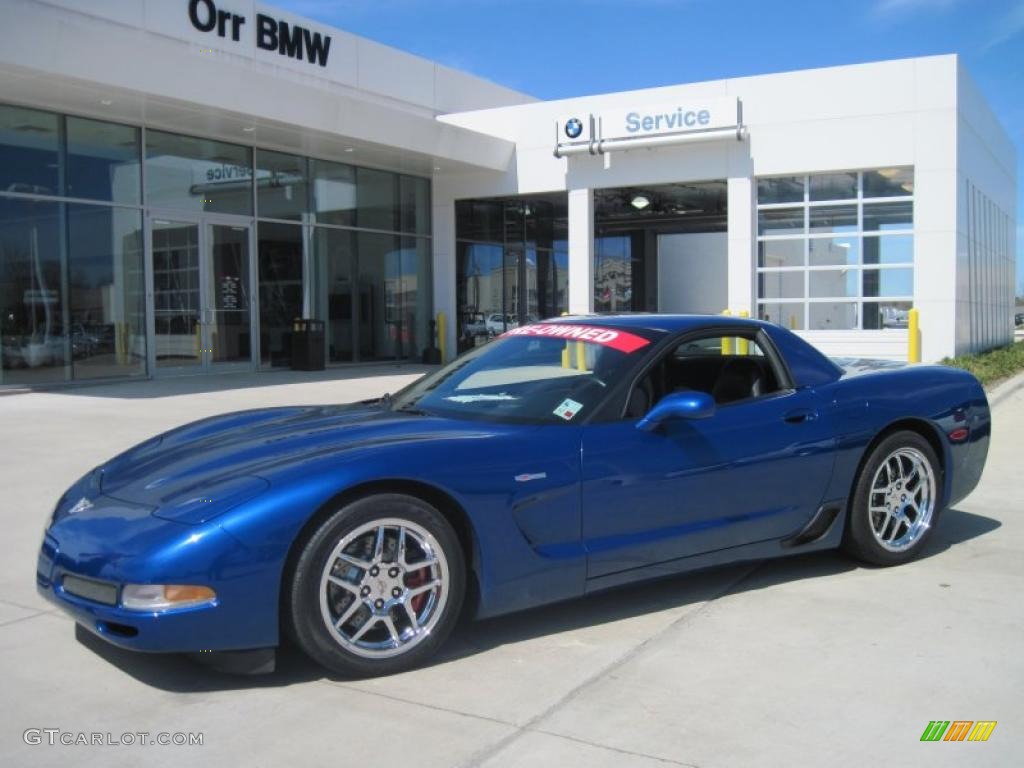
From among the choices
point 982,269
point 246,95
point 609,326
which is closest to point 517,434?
point 609,326

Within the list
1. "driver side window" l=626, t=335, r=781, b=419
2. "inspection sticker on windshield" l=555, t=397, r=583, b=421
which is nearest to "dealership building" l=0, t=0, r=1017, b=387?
"driver side window" l=626, t=335, r=781, b=419

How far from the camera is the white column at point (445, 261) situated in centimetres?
2175

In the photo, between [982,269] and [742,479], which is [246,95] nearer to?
[742,479]

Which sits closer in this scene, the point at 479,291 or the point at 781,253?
the point at 781,253

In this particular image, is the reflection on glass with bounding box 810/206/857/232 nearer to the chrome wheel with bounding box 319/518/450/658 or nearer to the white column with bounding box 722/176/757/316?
the white column with bounding box 722/176/757/316

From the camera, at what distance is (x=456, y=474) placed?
3613 mm

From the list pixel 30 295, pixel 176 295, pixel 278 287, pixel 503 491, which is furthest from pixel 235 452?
pixel 278 287

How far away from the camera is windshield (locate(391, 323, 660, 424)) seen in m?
4.16

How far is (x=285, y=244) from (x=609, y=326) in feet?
48.2

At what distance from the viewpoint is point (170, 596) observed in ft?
10.4

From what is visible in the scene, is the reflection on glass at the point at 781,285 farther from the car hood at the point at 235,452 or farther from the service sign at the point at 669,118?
the car hood at the point at 235,452

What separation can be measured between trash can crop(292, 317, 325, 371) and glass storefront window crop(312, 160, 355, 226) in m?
2.32

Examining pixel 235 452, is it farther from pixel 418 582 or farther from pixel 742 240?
pixel 742 240

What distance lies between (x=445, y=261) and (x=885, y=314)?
31.7 feet
